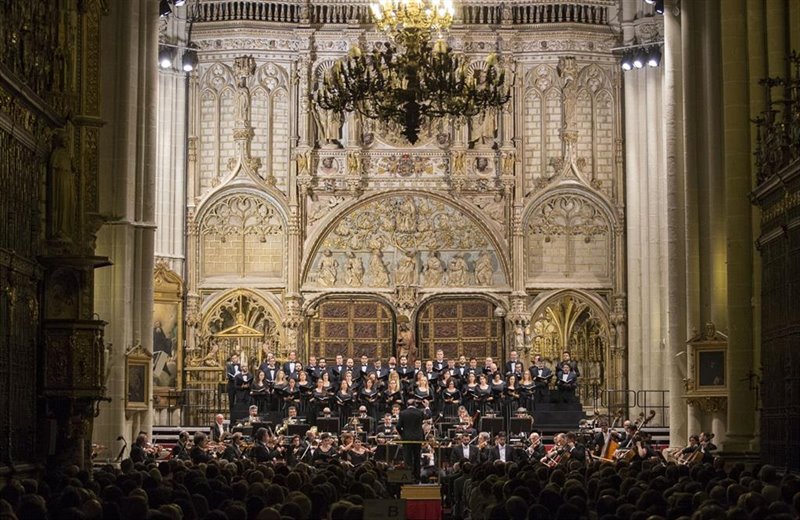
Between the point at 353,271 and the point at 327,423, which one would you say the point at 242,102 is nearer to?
the point at 353,271

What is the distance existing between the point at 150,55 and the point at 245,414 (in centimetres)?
948

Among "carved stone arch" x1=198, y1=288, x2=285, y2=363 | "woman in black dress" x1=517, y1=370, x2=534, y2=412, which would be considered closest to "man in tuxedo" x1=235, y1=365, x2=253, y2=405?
"carved stone arch" x1=198, y1=288, x2=285, y2=363

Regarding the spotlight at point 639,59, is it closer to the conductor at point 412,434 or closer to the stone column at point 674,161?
the stone column at point 674,161

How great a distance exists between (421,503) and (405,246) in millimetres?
21055

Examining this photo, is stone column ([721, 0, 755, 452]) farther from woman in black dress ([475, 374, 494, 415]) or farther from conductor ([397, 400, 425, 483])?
woman in black dress ([475, 374, 494, 415])

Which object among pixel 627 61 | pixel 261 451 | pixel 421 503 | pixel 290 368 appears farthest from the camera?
pixel 627 61

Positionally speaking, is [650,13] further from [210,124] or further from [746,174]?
[746,174]

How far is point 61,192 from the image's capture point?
21.5m

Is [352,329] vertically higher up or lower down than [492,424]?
higher up

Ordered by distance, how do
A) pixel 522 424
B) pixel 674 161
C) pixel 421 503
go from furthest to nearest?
1. pixel 674 161
2. pixel 522 424
3. pixel 421 503

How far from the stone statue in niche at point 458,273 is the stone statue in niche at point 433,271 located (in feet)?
0.86

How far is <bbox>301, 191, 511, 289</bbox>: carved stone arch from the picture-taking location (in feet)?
136

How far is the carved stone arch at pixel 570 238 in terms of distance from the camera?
41469 millimetres

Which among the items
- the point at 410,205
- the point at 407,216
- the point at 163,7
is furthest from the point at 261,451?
the point at 410,205
